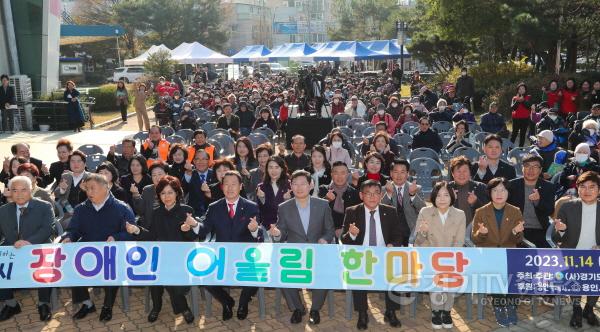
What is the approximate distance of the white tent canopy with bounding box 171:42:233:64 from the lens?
30516mm

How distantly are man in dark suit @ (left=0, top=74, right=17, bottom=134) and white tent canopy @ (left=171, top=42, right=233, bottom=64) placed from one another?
43.2 feet

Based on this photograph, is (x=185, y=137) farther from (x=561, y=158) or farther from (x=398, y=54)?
(x=398, y=54)

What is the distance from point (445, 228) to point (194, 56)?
27.5m

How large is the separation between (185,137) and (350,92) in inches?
419

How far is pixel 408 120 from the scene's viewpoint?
13.2m

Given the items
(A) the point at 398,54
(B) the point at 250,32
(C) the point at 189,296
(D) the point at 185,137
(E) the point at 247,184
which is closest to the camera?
(C) the point at 189,296

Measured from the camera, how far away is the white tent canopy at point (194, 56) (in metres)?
30.5

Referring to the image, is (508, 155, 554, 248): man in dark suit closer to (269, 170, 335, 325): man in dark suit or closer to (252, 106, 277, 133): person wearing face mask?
(269, 170, 335, 325): man in dark suit

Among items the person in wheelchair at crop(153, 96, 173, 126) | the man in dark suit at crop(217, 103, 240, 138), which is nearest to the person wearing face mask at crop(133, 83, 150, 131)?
the person in wheelchair at crop(153, 96, 173, 126)

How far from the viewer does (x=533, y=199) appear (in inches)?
233

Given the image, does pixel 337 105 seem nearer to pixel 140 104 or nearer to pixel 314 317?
pixel 140 104

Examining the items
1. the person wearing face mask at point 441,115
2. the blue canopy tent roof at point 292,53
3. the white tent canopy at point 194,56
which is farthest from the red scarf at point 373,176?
the blue canopy tent roof at point 292,53

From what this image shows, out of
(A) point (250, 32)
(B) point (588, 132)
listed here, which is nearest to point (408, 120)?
(B) point (588, 132)

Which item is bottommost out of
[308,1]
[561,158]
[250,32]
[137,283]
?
[137,283]
